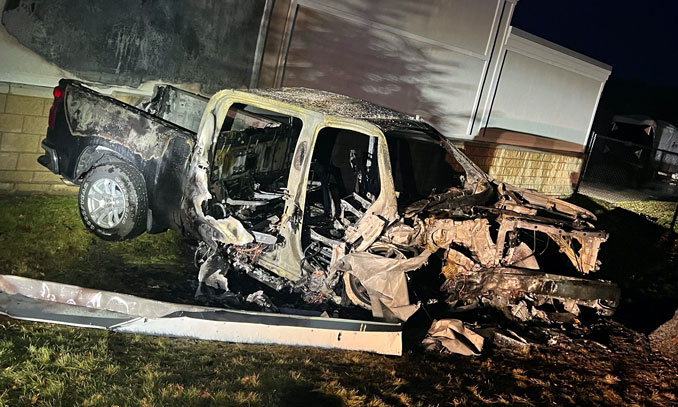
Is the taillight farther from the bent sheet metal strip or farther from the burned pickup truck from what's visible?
the bent sheet metal strip

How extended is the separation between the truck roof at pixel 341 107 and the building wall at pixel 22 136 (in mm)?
2997

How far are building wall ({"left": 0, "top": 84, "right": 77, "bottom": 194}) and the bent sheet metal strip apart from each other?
3.10 m

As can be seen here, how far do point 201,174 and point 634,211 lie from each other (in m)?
11.1

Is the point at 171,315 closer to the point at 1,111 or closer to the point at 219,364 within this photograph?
the point at 219,364

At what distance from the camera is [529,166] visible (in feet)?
42.8

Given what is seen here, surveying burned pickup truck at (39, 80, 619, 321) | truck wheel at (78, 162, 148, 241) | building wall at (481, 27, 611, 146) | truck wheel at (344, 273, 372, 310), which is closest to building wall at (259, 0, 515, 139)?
building wall at (481, 27, 611, 146)

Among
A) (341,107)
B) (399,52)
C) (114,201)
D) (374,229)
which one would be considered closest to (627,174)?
(399,52)

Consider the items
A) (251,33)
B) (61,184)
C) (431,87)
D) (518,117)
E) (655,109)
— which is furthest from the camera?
(655,109)

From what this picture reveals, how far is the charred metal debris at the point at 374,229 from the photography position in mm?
4562

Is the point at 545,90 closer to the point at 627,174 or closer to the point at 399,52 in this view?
the point at 399,52

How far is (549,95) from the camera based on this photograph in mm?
13055

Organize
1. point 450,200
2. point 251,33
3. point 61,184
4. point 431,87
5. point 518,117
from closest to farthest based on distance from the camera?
point 450,200 → point 61,184 → point 251,33 → point 431,87 → point 518,117

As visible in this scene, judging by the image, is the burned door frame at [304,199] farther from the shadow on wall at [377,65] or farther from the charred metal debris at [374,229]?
the shadow on wall at [377,65]

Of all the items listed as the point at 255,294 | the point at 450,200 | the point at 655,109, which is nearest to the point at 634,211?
the point at 450,200
